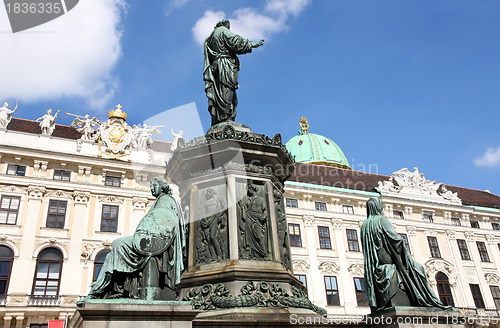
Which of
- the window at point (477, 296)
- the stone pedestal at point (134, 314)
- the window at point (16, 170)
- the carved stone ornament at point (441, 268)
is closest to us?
the stone pedestal at point (134, 314)

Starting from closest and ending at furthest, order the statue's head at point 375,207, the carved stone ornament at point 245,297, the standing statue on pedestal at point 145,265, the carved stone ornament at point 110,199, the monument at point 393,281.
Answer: the standing statue on pedestal at point 145,265, the carved stone ornament at point 245,297, the monument at point 393,281, the statue's head at point 375,207, the carved stone ornament at point 110,199

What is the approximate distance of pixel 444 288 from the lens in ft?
99.5

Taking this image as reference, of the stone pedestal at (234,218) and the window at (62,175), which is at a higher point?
the window at (62,175)

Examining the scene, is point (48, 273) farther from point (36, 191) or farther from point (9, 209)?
point (36, 191)

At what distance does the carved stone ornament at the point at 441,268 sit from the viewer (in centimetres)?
3036

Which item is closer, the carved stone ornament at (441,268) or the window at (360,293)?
the window at (360,293)

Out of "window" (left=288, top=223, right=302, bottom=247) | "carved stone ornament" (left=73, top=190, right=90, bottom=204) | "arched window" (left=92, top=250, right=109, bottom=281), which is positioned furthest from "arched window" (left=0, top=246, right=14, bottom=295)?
"window" (left=288, top=223, right=302, bottom=247)

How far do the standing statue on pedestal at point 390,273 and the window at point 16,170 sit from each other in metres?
22.7

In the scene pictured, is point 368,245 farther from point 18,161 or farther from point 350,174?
point 350,174

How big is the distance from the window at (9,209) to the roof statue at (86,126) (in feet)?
17.0

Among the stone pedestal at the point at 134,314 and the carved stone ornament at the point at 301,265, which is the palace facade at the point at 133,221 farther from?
the stone pedestal at the point at 134,314

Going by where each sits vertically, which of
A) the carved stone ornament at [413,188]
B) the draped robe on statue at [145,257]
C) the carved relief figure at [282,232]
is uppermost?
the carved stone ornament at [413,188]

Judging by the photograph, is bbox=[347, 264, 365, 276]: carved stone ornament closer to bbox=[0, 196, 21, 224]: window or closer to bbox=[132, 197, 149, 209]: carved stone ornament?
bbox=[132, 197, 149, 209]: carved stone ornament

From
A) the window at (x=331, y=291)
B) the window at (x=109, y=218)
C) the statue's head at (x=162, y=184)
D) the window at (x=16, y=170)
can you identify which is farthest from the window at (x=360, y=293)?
the statue's head at (x=162, y=184)
